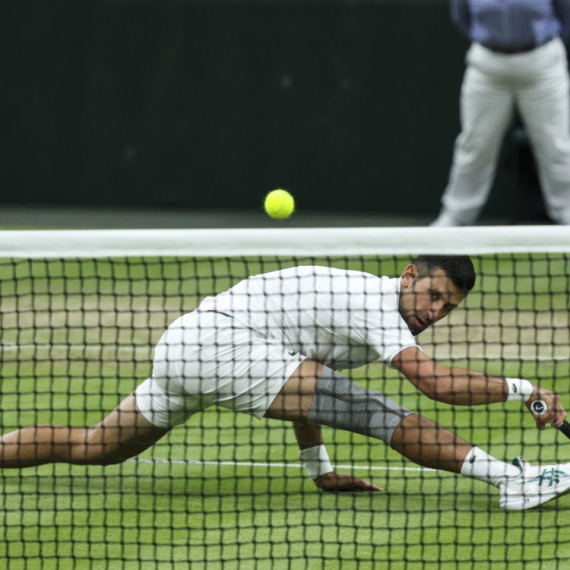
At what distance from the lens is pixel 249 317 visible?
14.3 ft

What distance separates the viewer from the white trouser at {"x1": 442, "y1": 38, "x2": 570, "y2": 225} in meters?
9.37

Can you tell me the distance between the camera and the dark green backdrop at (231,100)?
38.7ft

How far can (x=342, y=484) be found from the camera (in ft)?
14.8

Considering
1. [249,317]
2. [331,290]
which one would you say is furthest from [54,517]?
[331,290]

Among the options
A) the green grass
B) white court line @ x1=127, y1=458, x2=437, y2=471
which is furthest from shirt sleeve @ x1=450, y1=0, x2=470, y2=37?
white court line @ x1=127, y1=458, x2=437, y2=471

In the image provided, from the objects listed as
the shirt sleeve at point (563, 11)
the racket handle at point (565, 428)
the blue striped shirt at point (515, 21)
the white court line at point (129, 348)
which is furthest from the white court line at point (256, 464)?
the shirt sleeve at point (563, 11)

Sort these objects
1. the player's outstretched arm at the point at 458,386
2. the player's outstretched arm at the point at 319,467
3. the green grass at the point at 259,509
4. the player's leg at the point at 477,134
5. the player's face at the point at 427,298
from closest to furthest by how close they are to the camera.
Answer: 1. the green grass at the point at 259,509
2. the player's outstretched arm at the point at 458,386
3. the player's face at the point at 427,298
4. the player's outstretched arm at the point at 319,467
5. the player's leg at the point at 477,134

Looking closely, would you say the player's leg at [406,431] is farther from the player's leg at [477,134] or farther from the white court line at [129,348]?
the player's leg at [477,134]

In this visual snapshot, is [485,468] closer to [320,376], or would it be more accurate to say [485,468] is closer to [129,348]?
[320,376]

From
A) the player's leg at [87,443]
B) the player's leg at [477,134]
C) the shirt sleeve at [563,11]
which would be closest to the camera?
the player's leg at [87,443]

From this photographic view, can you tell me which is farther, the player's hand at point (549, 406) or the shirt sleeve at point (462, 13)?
the shirt sleeve at point (462, 13)

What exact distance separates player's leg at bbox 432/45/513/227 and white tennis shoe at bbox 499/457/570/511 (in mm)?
5707

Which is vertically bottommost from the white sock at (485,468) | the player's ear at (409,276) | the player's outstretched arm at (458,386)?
the white sock at (485,468)

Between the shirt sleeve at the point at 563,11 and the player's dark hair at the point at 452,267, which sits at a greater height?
the player's dark hair at the point at 452,267
